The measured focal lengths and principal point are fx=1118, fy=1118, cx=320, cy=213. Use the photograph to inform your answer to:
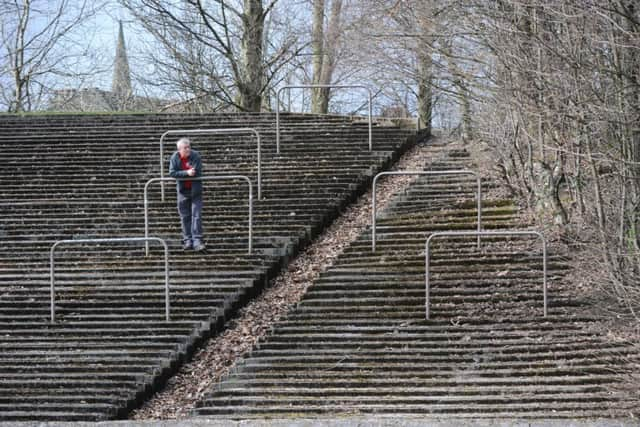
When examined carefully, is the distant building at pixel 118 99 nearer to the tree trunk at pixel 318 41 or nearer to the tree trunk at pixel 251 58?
the tree trunk at pixel 318 41

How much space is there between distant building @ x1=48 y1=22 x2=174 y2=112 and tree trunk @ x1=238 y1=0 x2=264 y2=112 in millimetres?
6908

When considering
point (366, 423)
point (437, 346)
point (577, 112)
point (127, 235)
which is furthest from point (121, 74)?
point (366, 423)

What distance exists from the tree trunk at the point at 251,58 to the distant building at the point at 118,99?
6.91 metres

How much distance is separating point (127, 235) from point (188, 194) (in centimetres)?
156

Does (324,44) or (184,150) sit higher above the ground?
(324,44)

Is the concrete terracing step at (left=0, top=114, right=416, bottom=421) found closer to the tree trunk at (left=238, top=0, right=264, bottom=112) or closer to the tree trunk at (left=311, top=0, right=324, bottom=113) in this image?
the tree trunk at (left=238, top=0, right=264, bottom=112)

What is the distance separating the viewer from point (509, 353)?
11.4 metres

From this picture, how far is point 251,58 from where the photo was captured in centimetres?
2589

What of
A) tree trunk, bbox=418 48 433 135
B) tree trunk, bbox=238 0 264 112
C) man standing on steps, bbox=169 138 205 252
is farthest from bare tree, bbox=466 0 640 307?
tree trunk, bbox=238 0 264 112

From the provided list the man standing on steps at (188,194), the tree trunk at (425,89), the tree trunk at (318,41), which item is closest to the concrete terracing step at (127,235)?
the man standing on steps at (188,194)

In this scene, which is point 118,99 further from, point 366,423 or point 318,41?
point 366,423

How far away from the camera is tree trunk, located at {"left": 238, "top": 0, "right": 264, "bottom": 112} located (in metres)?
25.9

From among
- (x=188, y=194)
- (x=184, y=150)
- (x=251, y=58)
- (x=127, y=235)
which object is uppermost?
(x=251, y=58)

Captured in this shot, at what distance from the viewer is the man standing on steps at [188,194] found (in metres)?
14.3
